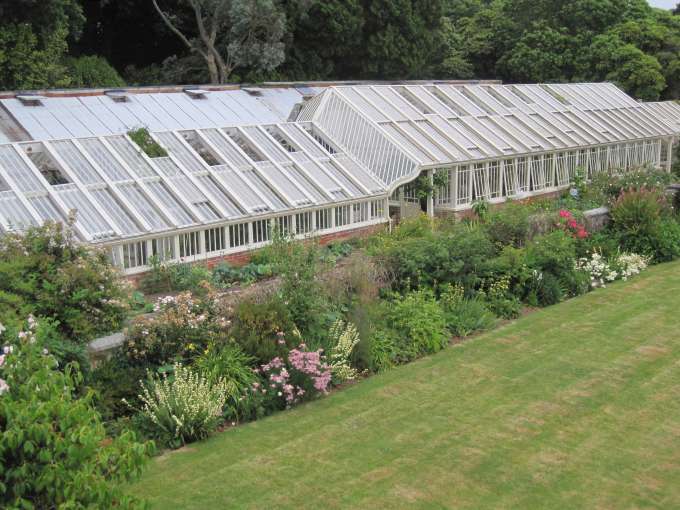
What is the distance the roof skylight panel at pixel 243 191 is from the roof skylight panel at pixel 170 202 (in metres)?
1.25

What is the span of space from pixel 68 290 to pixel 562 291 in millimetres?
9343

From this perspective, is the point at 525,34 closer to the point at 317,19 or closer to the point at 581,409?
the point at 317,19

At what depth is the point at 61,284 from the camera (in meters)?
9.89

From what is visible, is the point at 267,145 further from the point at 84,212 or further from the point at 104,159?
the point at 84,212

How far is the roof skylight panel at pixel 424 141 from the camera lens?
67.5 ft

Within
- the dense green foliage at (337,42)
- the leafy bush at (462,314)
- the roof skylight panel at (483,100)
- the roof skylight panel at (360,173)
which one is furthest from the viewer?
→ the dense green foliage at (337,42)

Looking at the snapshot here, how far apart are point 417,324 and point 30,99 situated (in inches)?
437

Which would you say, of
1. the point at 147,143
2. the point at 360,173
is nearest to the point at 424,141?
the point at 360,173

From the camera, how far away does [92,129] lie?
18125 mm

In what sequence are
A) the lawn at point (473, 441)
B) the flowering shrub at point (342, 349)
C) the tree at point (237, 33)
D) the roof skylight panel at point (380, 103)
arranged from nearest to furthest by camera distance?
the lawn at point (473, 441)
the flowering shrub at point (342, 349)
the roof skylight panel at point (380, 103)
the tree at point (237, 33)

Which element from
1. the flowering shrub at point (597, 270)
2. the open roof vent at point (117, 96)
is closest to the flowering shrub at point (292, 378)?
the flowering shrub at point (597, 270)

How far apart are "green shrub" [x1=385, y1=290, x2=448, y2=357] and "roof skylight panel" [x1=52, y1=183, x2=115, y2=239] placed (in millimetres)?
5048

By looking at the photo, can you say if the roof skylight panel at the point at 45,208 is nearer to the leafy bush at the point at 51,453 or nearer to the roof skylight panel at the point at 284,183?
the roof skylight panel at the point at 284,183

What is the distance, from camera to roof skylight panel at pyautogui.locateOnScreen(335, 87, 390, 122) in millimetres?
21337
